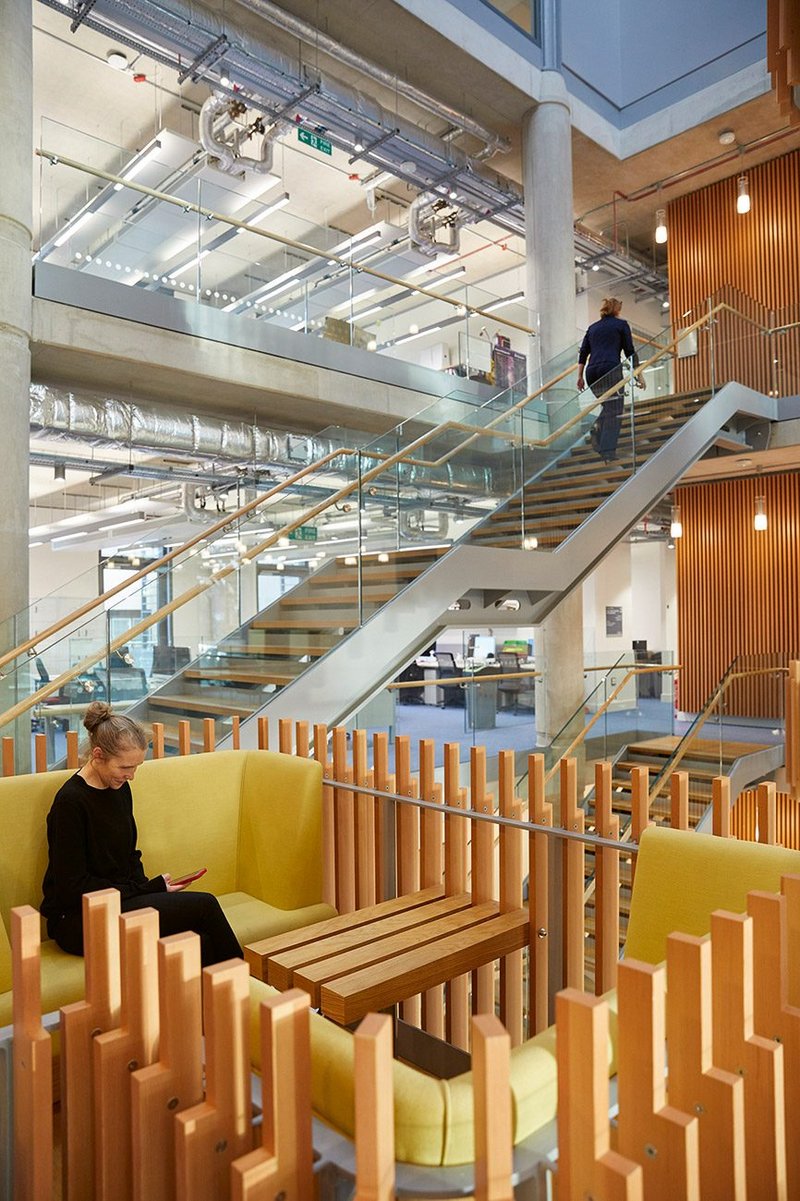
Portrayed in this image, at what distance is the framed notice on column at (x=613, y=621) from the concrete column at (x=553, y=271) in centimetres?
625

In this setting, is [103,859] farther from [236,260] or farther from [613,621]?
[613,621]

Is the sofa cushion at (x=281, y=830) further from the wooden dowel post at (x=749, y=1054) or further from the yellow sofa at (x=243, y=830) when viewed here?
the wooden dowel post at (x=749, y=1054)

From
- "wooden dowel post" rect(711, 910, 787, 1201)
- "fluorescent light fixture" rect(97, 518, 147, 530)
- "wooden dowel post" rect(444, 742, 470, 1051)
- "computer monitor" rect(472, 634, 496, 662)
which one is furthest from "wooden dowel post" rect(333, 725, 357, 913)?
"computer monitor" rect(472, 634, 496, 662)

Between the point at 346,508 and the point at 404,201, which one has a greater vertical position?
the point at 404,201

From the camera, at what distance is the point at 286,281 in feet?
27.8

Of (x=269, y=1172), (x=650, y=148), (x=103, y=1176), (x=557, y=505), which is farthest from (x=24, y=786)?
(x=650, y=148)

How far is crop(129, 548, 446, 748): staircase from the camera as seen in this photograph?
17.6 ft

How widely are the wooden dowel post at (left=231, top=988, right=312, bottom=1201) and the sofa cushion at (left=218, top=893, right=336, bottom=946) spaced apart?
1.89m

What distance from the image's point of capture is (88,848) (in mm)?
2818

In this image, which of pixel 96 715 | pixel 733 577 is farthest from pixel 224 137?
pixel 733 577

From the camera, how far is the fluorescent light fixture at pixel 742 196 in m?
10.3

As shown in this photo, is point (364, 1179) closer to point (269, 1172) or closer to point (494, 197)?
point (269, 1172)

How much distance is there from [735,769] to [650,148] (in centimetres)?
772

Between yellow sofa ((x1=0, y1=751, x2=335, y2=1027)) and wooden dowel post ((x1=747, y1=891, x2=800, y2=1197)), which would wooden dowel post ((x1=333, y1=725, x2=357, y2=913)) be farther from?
wooden dowel post ((x1=747, y1=891, x2=800, y2=1197))
